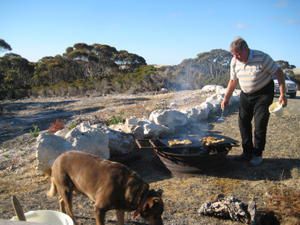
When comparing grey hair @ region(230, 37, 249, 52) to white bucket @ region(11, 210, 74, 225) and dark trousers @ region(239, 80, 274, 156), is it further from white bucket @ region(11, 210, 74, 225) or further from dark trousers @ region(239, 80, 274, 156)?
white bucket @ region(11, 210, 74, 225)

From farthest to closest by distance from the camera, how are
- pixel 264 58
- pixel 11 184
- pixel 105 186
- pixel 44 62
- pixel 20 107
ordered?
pixel 44 62, pixel 20 107, pixel 11 184, pixel 264 58, pixel 105 186

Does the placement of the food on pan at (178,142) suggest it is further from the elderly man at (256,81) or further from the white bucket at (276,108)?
the white bucket at (276,108)

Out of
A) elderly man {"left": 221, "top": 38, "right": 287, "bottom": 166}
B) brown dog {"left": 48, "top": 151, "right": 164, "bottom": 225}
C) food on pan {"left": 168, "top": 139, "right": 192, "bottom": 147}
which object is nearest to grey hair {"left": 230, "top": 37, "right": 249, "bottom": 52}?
elderly man {"left": 221, "top": 38, "right": 287, "bottom": 166}

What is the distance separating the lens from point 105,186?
3.98 m

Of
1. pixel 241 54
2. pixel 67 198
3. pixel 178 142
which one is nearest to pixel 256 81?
pixel 241 54

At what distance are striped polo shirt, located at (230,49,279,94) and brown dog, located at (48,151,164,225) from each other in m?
2.90

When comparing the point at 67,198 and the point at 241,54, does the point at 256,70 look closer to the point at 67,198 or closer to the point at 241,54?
the point at 241,54

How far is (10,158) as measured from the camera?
801cm

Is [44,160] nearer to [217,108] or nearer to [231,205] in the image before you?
[231,205]

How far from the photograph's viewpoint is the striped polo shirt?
5.93 meters

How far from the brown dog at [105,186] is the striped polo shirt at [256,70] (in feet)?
9.51

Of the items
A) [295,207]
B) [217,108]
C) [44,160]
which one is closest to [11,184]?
[44,160]

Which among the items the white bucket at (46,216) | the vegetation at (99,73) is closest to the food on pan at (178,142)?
the white bucket at (46,216)

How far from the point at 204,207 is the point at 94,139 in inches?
99.1
